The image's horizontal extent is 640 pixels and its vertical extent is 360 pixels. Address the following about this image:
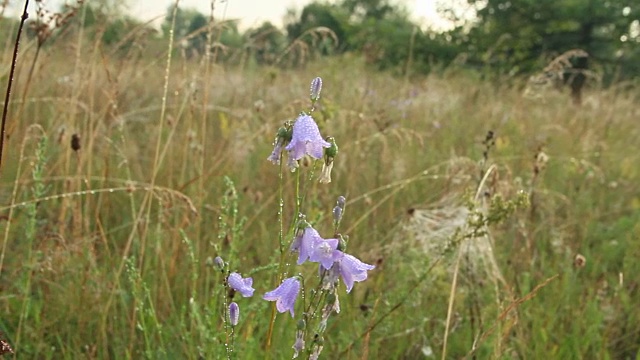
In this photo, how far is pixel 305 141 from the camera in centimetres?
96

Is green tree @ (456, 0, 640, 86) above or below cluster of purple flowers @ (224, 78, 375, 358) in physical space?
above

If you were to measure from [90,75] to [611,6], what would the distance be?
26.3 m

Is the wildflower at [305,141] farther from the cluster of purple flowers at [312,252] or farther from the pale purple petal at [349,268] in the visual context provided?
the pale purple petal at [349,268]

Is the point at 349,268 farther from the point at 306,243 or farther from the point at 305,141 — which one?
the point at 305,141

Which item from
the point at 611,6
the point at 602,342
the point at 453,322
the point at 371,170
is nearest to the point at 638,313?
the point at 602,342

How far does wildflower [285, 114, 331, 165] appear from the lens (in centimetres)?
95

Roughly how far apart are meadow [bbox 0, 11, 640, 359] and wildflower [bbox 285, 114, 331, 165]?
0.29 feet

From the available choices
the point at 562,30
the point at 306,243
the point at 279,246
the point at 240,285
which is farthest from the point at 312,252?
the point at 562,30

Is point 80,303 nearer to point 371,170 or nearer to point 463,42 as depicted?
point 371,170

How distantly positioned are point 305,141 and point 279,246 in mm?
490

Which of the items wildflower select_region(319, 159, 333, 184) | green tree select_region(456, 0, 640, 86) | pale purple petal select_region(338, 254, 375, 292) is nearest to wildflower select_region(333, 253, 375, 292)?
pale purple petal select_region(338, 254, 375, 292)

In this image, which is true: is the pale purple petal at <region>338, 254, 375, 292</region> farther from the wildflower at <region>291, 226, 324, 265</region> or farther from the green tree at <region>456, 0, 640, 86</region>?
the green tree at <region>456, 0, 640, 86</region>

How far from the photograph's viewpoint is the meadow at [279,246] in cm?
176

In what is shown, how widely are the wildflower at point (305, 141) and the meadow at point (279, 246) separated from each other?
9cm
